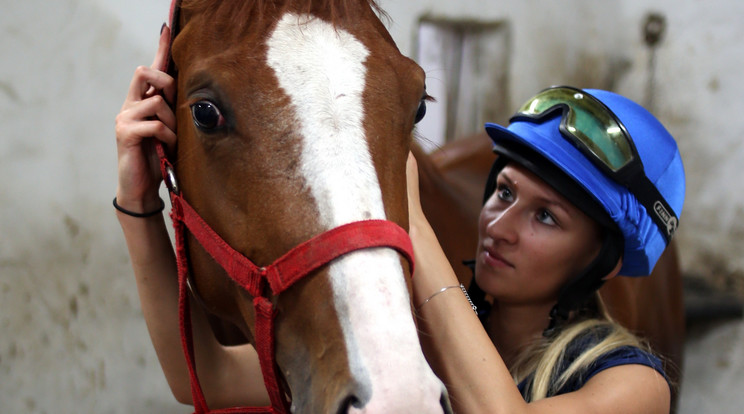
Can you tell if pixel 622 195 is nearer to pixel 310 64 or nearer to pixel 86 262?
pixel 310 64

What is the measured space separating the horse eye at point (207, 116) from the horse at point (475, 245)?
3.20 ft

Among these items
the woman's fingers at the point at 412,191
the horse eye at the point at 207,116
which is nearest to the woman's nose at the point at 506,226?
the woman's fingers at the point at 412,191

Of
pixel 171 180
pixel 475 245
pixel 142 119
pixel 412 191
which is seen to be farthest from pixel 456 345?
pixel 475 245

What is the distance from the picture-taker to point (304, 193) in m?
0.76

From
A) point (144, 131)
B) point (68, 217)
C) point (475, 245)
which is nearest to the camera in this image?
point (144, 131)

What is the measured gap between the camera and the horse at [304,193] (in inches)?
27.6

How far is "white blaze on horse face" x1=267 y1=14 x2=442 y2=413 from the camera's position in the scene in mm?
670

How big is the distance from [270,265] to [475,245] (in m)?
1.28

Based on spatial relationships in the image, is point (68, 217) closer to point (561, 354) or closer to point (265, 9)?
point (265, 9)

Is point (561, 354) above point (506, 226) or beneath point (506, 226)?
beneath

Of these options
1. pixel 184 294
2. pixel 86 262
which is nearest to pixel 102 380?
pixel 86 262

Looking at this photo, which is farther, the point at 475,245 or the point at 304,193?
the point at 475,245

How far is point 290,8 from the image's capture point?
889mm

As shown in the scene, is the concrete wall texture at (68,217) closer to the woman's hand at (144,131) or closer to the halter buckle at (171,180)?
the woman's hand at (144,131)
